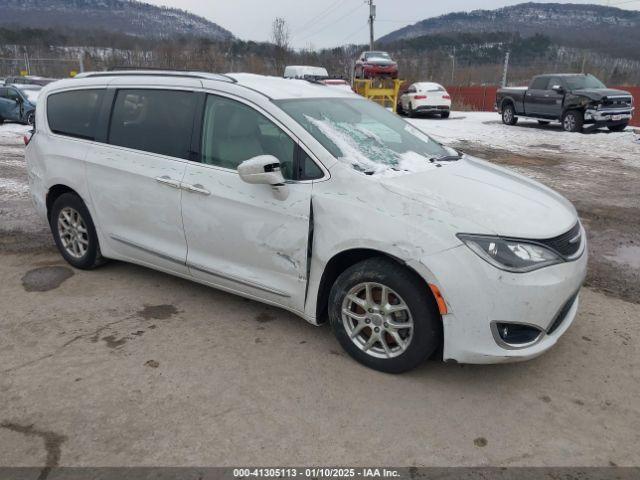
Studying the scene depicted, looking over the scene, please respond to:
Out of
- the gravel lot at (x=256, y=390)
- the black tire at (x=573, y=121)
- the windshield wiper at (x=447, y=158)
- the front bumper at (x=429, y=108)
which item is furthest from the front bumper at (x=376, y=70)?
the windshield wiper at (x=447, y=158)

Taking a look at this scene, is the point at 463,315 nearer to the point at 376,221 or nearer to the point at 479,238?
the point at 479,238

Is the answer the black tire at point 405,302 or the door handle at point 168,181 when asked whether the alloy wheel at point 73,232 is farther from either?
the black tire at point 405,302

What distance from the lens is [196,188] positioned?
3678 millimetres

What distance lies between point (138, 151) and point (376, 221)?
2120 millimetres

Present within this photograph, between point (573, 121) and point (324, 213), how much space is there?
52.8ft

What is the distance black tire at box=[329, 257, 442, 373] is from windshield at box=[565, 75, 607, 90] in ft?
53.6

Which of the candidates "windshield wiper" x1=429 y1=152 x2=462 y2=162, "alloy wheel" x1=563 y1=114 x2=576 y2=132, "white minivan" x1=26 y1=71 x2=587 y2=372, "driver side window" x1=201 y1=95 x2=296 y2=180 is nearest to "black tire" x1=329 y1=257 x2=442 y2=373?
"white minivan" x1=26 y1=71 x2=587 y2=372

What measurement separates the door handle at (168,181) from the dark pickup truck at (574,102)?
15610mm

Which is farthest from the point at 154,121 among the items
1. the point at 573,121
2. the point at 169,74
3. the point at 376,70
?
the point at 376,70

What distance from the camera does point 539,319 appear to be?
2912mm

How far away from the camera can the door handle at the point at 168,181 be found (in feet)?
12.4

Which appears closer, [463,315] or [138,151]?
[463,315]

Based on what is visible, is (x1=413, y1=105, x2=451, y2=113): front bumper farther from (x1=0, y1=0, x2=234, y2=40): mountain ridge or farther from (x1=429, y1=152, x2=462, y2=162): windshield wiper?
(x1=0, y1=0, x2=234, y2=40): mountain ridge

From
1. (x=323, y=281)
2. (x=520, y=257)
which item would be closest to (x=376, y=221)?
(x=323, y=281)
